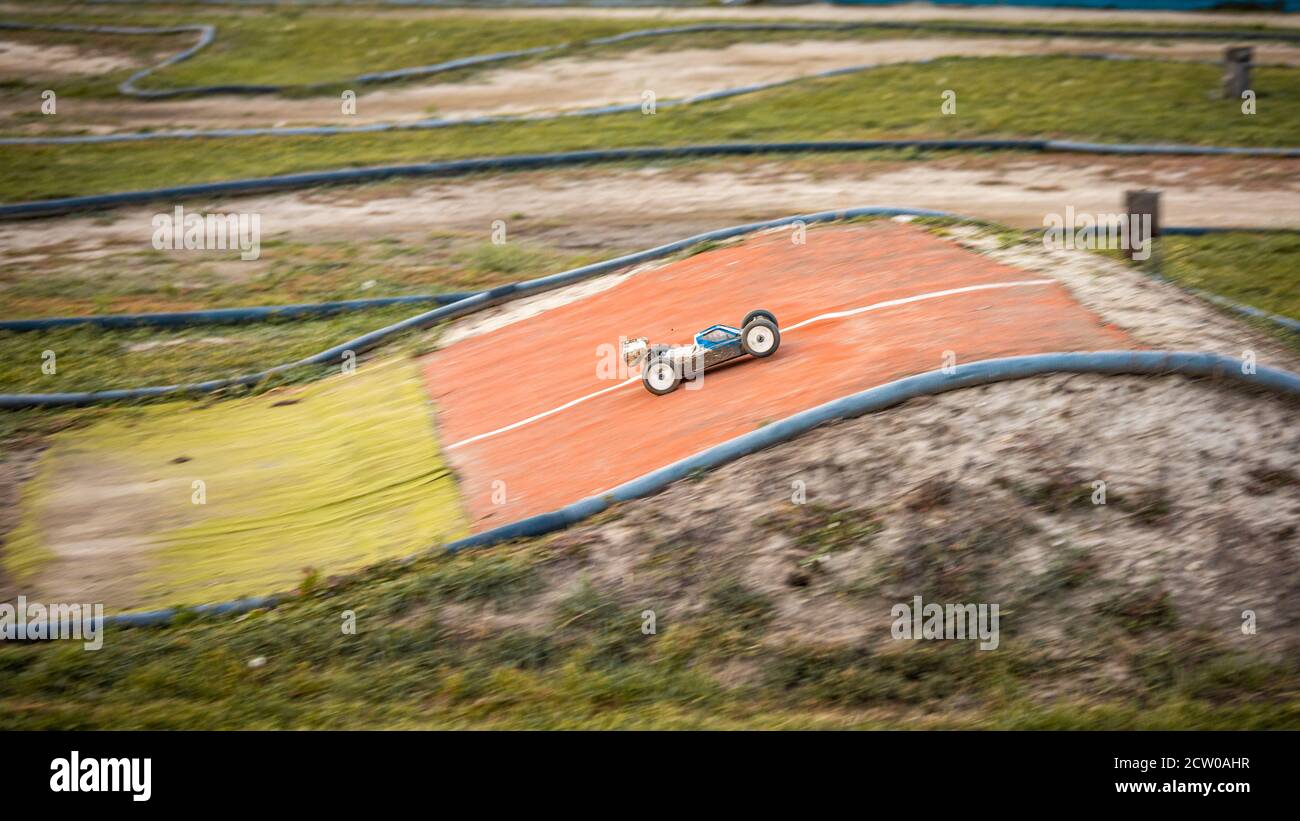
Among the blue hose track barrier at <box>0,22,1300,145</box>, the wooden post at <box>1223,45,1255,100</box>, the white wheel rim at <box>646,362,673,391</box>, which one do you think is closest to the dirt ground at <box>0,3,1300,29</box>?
the blue hose track barrier at <box>0,22,1300,145</box>

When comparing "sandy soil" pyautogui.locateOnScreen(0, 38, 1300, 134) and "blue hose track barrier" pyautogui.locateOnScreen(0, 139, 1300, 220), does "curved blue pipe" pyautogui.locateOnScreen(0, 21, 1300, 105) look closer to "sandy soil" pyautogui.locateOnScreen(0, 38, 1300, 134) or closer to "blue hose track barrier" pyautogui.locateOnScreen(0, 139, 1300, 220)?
"sandy soil" pyautogui.locateOnScreen(0, 38, 1300, 134)

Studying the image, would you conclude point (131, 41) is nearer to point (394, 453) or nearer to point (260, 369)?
point (260, 369)

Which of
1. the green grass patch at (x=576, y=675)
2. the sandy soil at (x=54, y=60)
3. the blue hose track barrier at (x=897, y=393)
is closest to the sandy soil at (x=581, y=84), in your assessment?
the sandy soil at (x=54, y=60)

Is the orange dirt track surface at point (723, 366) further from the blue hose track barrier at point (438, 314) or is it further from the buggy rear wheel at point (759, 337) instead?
the blue hose track barrier at point (438, 314)

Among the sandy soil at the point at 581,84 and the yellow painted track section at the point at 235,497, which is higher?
the sandy soil at the point at 581,84

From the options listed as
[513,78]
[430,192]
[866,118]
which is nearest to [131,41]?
[513,78]

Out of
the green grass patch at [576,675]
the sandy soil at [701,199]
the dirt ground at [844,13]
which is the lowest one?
the green grass patch at [576,675]
